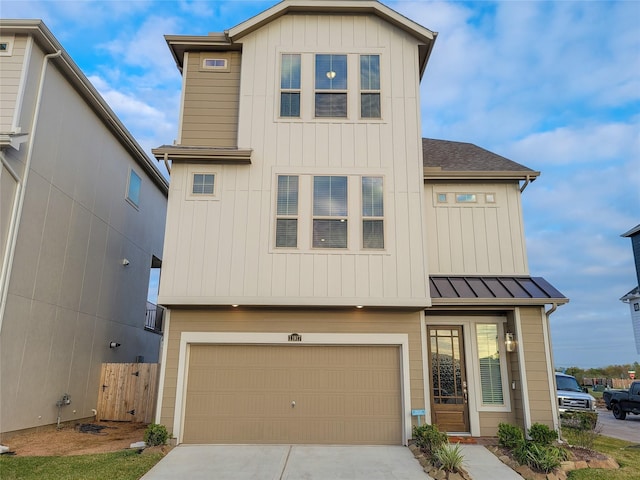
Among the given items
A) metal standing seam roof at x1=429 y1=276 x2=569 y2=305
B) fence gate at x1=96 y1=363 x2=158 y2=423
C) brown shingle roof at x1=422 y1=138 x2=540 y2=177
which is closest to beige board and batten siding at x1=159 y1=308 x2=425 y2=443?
metal standing seam roof at x1=429 y1=276 x2=569 y2=305

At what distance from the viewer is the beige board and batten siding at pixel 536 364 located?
26.6ft

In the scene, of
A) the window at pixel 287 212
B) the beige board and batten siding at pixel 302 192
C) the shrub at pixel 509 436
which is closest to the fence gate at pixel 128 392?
the beige board and batten siding at pixel 302 192

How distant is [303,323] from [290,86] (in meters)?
5.20

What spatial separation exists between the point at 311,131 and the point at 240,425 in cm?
616

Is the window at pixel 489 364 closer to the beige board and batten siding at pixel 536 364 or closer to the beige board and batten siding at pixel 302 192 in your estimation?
the beige board and batten siding at pixel 536 364

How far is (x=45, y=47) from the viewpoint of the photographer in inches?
360

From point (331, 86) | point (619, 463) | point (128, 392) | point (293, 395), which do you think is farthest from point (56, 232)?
point (619, 463)

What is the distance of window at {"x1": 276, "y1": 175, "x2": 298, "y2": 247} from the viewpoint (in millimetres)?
8547

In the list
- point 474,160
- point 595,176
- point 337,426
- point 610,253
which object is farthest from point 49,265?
point 610,253

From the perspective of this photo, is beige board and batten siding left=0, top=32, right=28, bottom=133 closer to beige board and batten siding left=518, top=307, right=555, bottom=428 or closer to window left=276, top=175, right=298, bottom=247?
window left=276, top=175, right=298, bottom=247

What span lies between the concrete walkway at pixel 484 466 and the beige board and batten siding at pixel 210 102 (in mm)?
7470

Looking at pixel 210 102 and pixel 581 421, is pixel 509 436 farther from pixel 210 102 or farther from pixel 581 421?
pixel 210 102

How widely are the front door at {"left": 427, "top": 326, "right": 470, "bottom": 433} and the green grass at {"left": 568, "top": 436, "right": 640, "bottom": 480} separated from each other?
2349mm

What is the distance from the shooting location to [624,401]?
14.9 meters
